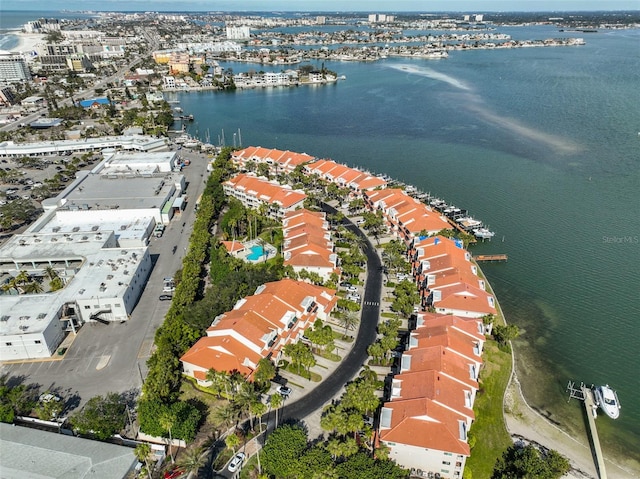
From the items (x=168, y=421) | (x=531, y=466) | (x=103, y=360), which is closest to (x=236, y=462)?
(x=168, y=421)

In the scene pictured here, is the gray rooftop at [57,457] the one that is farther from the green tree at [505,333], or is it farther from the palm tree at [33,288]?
the green tree at [505,333]

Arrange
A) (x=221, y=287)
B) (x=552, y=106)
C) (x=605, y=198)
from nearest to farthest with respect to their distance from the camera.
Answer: (x=221, y=287) → (x=605, y=198) → (x=552, y=106)

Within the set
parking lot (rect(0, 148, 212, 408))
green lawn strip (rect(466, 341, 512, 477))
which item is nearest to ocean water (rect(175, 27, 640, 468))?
green lawn strip (rect(466, 341, 512, 477))

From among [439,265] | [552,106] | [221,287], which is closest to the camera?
[221,287]

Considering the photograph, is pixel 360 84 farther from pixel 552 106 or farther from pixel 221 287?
pixel 221 287

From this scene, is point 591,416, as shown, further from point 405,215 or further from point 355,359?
point 405,215

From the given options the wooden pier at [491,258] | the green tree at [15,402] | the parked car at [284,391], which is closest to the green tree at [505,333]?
the wooden pier at [491,258]

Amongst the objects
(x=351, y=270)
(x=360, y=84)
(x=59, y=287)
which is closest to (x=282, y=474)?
(x=351, y=270)
